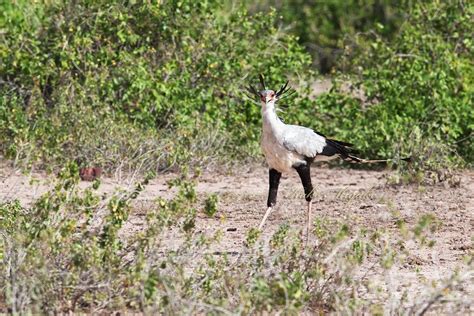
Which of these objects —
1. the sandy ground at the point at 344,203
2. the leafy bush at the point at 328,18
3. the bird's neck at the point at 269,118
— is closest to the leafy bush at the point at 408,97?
the sandy ground at the point at 344,203

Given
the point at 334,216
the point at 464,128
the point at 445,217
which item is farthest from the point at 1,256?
the point at 464,128

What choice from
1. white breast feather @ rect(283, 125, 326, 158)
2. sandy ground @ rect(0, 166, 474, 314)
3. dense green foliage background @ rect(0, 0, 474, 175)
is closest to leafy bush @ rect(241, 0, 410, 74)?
dense green foliage background @ rect(0, 0, 474, 175)

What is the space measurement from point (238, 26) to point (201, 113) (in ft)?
3.17

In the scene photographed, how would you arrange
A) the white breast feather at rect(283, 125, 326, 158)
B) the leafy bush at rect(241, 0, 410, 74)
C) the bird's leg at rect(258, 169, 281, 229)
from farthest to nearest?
the leafy bush at rect(241, 0, 410, 74) → the bird's leg at rect(258, 169, 281, 229) → the white breast feather at rect(283, 125, 326, 158)

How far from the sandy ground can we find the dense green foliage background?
1.27 feet

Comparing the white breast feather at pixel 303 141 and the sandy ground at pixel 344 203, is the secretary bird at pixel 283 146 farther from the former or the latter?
the sandy ground at pixel 344 203

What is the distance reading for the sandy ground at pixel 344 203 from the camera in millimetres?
Result: 7473

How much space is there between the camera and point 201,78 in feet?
36.8

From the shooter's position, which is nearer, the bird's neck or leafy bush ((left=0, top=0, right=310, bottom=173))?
the bird's neck

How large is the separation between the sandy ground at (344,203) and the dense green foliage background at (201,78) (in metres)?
0.39

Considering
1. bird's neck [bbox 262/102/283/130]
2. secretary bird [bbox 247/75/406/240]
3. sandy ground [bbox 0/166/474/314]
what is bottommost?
sandy ground [bbox 0/166/474/314]

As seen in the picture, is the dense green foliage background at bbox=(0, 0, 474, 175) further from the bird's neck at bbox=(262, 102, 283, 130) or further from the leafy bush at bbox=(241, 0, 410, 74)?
the leafy bush at bbox=(241, 0, 410, 74)

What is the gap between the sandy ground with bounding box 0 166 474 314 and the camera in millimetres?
7473

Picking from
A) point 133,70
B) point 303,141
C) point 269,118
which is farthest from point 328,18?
point 269,118
